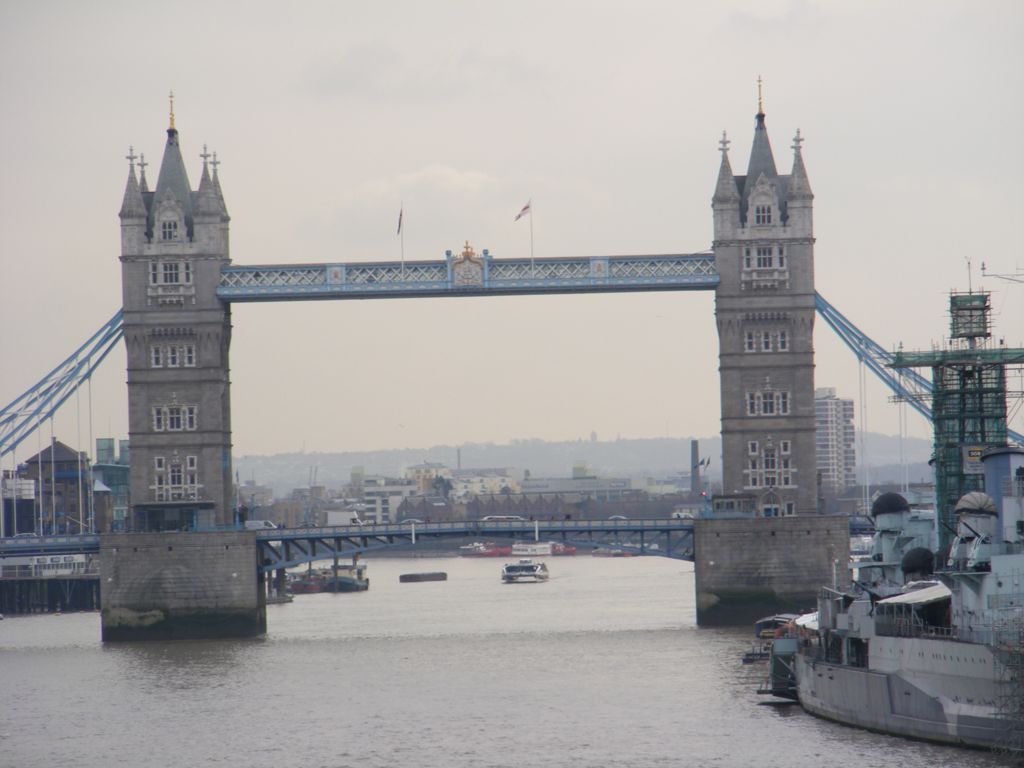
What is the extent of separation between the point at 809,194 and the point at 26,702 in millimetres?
49052

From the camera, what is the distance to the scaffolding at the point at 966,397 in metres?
79.9

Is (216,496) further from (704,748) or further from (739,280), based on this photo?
(704,748)

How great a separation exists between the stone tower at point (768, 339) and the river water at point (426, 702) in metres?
8.89

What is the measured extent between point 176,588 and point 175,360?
12.0 meters

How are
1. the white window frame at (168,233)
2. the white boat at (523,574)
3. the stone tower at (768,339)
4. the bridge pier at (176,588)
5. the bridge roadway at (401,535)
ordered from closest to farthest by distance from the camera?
the bridge pier at (176,588) → the bridge roadway at (401,535) → the stone tower at (768,339) → the white window frame at (168,233) → the white boat at (523,574)

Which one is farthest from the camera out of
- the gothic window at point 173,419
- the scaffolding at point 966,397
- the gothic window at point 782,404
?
the gothic window at point 173,419

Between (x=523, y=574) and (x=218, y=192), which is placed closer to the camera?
(x=218, y=192)

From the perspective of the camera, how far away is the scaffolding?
7988 cm

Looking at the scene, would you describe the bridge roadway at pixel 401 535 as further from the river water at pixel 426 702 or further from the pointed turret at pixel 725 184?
the pointed turret at pixel 725 184

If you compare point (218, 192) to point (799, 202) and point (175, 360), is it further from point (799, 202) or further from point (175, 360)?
point (799, 202)

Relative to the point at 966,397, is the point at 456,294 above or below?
above

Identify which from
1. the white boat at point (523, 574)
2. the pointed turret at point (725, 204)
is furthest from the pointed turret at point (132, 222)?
the white boat at point (523, 574)

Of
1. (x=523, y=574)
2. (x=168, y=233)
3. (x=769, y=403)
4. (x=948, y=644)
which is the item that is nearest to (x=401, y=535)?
(x=168, y=233)

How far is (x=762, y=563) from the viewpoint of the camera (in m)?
102
